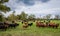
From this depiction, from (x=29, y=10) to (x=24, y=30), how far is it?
0.72 metres

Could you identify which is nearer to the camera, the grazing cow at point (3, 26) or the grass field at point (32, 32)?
the grass field at point (32, 32)

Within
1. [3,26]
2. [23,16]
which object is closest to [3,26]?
[3,26]

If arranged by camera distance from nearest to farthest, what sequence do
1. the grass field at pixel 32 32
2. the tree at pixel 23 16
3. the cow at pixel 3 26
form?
the grass field at pixel 32 32
the tree at pixel 23 16
the cow at pixel 3 26

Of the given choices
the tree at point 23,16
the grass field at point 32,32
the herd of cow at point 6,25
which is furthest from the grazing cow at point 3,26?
the tree at point 23,16

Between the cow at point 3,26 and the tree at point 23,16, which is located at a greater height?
the tree at point 23,16

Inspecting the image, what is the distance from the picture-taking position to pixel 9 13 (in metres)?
6.49

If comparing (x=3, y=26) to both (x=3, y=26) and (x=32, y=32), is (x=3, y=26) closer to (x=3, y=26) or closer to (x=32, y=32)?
(x=3, y=26)

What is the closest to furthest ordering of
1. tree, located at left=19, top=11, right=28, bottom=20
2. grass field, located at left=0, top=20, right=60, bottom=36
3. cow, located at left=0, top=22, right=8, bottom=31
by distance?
1. grass field, located at left=0, top=20, right=60, bottom=36
2. tree, located at left=19, top=11, right=28, bottom=20
3. cow, located at left=0, top=22, right=8, bottom=31

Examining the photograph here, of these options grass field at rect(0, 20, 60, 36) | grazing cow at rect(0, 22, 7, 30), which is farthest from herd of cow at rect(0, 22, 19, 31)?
grass field at rect(0, 20, 60, 36)

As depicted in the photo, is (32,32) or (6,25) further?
(6,25)

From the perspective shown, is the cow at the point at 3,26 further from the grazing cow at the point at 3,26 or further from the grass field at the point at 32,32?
the grass field at the point at 32,32

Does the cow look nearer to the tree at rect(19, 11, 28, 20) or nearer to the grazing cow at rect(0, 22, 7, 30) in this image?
the grazing cow at rect(0, 22, 7, 30)

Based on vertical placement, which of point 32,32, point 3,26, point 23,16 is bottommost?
point 32,32

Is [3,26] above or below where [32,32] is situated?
above
